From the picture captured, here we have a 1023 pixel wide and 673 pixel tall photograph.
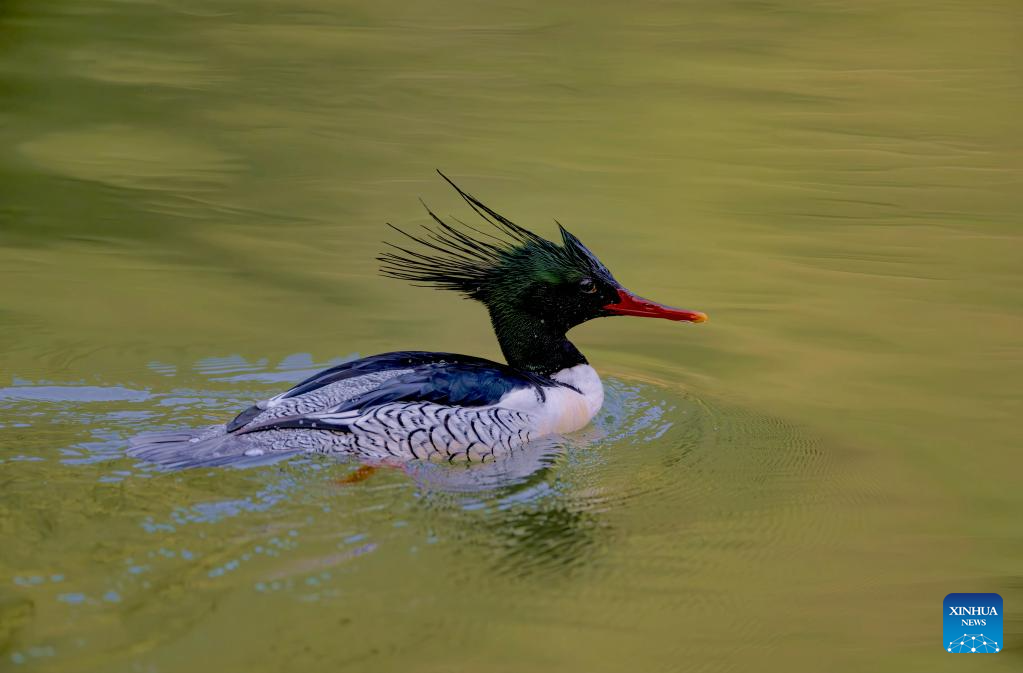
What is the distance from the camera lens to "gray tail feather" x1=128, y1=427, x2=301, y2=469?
604cm

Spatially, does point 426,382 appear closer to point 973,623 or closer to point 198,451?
point 198,451

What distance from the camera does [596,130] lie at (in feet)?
41.7

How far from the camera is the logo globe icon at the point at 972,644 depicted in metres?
5.18

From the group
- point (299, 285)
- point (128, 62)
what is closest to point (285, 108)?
point (128, 62)

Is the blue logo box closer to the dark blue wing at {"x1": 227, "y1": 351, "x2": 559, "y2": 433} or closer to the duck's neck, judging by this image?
the dark blue wing at {"x1": 227, "y1": 351, "x2": 559, "y2": 433}

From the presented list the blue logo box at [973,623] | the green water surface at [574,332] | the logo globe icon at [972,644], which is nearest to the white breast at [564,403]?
the green water surface at [574,332]

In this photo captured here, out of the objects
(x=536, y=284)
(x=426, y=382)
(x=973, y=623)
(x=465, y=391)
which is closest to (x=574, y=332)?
(x=536, y=284)

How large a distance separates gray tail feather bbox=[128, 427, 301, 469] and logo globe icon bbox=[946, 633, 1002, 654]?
313cm

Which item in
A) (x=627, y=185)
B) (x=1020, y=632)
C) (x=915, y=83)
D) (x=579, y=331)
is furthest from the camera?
(x=915, y=83)

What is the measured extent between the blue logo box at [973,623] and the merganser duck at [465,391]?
2229 mm

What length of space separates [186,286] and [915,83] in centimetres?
859

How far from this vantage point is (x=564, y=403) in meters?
6.96

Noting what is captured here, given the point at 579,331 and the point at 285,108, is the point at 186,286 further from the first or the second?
the point at 285,108

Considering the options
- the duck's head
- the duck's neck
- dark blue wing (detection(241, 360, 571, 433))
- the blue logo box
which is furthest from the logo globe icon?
the duck's neck
